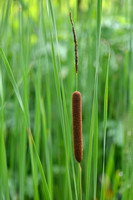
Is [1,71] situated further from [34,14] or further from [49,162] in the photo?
[34,14]

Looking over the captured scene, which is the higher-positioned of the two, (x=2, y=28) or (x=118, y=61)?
(x=2, y=28)

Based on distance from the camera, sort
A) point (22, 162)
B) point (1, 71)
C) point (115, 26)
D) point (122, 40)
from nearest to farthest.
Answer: point (22, 162)
point (1, 71)
point (115, 26)
point (122, 40)

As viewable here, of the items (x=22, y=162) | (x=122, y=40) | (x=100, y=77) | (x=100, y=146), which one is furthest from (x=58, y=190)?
(x=122, y=40)

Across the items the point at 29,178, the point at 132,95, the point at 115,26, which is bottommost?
the point at 29,178

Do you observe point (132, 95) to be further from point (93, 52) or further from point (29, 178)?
point (29, 178)

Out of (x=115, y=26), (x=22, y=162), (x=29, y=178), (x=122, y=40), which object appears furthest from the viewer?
(x=122, y=40)

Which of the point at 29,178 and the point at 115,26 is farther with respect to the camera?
the point at 115,26

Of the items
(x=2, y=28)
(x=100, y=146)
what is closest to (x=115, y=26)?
(x=100, y=146)
